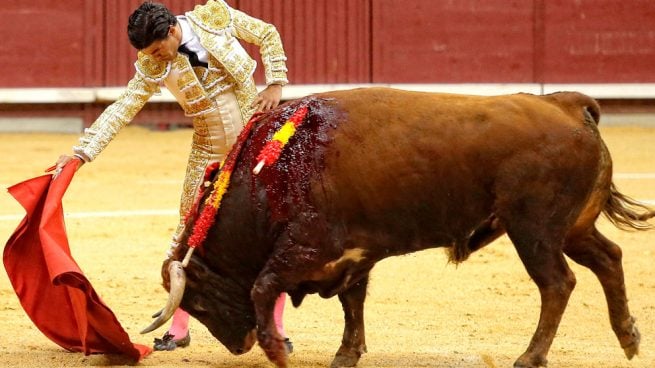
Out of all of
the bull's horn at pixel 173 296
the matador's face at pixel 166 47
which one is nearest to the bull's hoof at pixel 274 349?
the bull's horn at pixel 173 296

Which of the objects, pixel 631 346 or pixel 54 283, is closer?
pixel 54 283

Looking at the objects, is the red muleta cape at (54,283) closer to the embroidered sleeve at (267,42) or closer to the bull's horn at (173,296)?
the bull's horn at (173,296)

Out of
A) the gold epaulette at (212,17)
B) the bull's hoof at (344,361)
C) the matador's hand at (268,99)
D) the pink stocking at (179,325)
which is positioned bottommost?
the bull's hoof at (344,361)

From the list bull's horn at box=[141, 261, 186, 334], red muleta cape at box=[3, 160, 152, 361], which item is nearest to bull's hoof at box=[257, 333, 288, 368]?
bull's horn at box=[141, 261, 186, 334]

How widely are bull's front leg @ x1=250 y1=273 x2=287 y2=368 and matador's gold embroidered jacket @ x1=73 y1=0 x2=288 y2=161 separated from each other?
2.21 feet

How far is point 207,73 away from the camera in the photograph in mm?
4281

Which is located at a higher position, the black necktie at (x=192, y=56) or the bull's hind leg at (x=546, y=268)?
the black necktie at (x=192, y=56)

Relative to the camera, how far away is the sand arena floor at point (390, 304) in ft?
14.4

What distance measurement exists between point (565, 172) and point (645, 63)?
712cm

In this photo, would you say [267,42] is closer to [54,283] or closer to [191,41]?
[191,41]

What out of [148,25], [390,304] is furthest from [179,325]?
[390,304]

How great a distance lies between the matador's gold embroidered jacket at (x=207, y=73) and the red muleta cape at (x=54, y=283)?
182 mm

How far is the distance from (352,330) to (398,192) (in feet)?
1.81

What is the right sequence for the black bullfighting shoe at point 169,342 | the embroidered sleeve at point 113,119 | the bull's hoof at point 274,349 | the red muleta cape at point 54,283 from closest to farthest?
the bull's hoof at point 274,349 < the red muleta cape at point 54,283 < the embroidered sleeve at point 113,119 < the black bullfighting shoe at point 169,342
